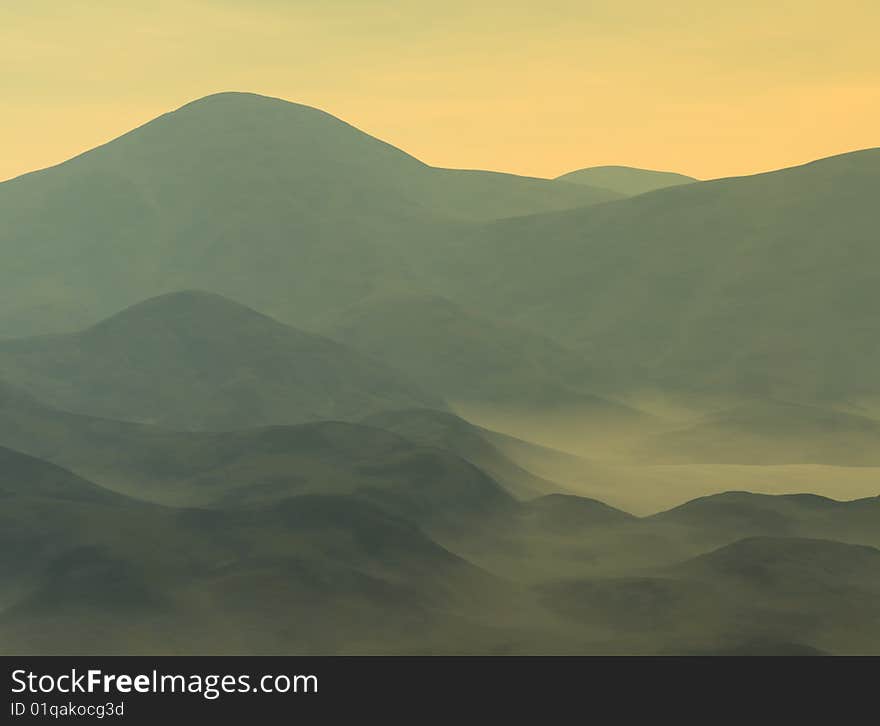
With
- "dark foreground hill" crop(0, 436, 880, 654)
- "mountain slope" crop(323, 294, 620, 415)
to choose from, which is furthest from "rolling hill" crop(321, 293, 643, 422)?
"dark foreground hill" crop(0, 436, 880, 654)

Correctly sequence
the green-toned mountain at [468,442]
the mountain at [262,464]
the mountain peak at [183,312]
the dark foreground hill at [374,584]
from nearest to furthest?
the dark foreground hill at [374,584] < the mountain at [262,464] < the green-toned mountain at [468,442] < the mountain peak at [183,312]

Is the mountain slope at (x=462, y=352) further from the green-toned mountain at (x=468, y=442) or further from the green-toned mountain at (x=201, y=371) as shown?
the green-toned mountain at (x=468, y=442)

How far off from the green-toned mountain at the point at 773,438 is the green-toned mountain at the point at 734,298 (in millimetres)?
16175

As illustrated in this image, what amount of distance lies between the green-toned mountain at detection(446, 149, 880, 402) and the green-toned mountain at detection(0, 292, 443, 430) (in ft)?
139

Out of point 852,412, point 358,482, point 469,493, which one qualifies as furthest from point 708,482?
point 852,412

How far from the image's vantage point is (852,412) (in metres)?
146

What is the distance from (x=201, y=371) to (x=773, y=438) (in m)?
52.4

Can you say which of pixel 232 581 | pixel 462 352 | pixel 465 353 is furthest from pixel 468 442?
pixel 462 352

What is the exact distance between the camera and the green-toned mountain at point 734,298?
160875 millimetres

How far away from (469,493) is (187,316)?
65.8m

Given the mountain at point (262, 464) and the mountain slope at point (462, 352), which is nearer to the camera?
the mountain at point (262, 464)

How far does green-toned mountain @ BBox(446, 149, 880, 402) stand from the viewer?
160875 mm

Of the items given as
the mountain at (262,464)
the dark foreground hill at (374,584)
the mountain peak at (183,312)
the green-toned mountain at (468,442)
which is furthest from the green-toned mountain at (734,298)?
the dark foreground hill at (374,584)

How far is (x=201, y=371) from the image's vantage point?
415 feet
